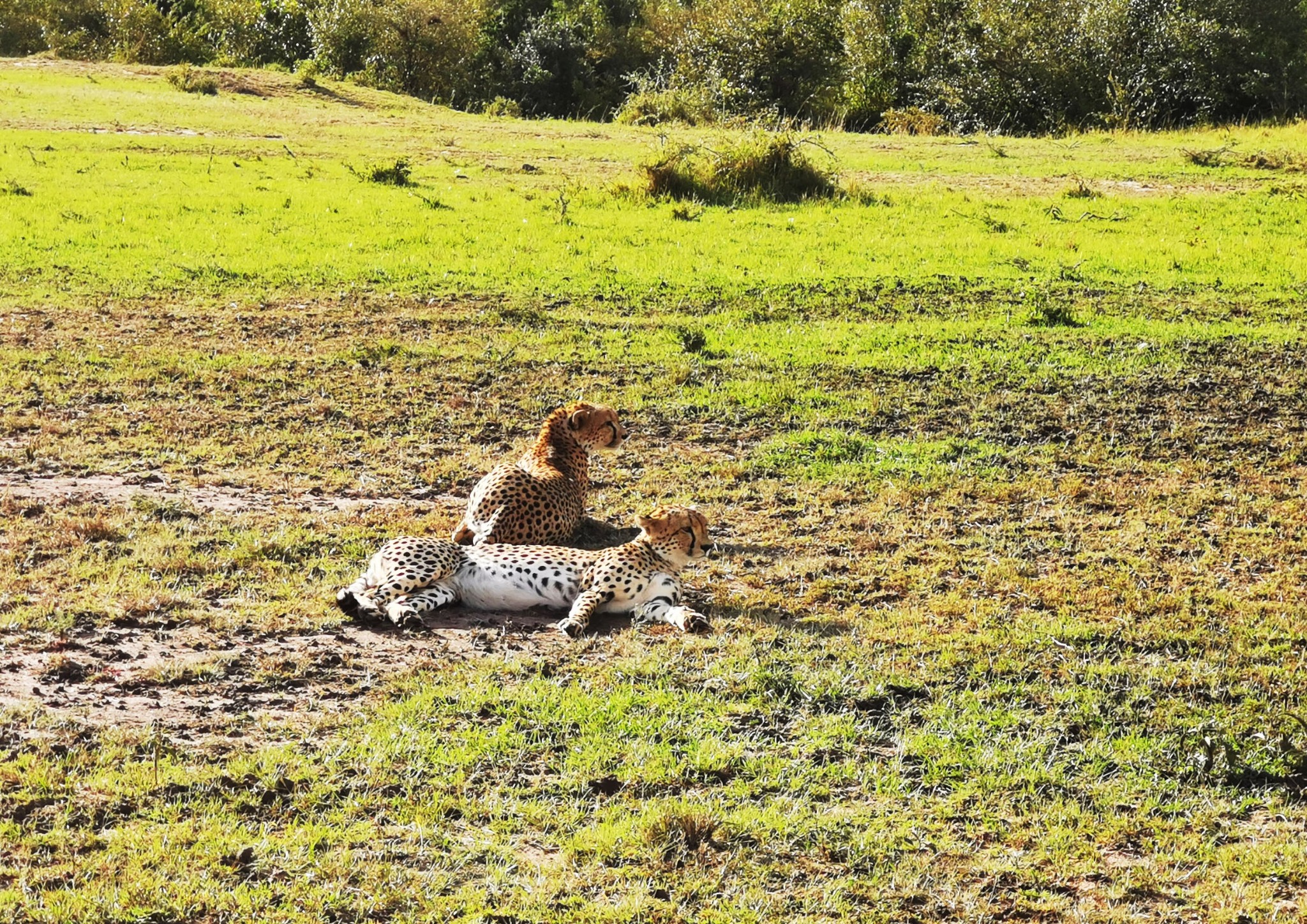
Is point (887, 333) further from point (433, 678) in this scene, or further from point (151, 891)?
point (151, 891)

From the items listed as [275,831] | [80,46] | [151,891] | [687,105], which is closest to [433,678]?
[275,831]

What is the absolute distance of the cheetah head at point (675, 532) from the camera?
6.97m

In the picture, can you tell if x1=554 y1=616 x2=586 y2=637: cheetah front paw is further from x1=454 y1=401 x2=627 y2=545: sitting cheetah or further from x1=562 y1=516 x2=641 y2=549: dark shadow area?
x1=562 y1=516 x2=641 y2=549: dark shadow area

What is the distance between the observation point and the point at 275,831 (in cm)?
472

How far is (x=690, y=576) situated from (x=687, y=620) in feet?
2.54

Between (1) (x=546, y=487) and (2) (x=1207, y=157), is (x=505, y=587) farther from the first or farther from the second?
(2) (x=1207, y=157)

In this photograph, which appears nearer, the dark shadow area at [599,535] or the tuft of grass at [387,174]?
the dark shadow area at [599,535]

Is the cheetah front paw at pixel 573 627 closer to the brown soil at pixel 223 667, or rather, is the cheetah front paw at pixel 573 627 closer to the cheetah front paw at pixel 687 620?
the brown soil at pixel 223 667

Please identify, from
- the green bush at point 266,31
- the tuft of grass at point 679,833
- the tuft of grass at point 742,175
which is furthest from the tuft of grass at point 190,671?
the green bush at point 266,31

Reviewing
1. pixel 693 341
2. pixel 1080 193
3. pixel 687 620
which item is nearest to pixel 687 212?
pixel 1080 193

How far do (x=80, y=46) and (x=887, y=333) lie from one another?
133ft

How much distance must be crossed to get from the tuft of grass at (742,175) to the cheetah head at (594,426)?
1166 cm

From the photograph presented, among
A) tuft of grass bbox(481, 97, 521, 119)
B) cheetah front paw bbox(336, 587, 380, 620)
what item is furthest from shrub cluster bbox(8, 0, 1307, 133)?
cheetah front paw bbox(336, 587, 380, 620)

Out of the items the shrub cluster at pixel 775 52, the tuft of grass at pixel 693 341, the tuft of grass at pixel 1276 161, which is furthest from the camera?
the shrub cluster at pixel 775 52
